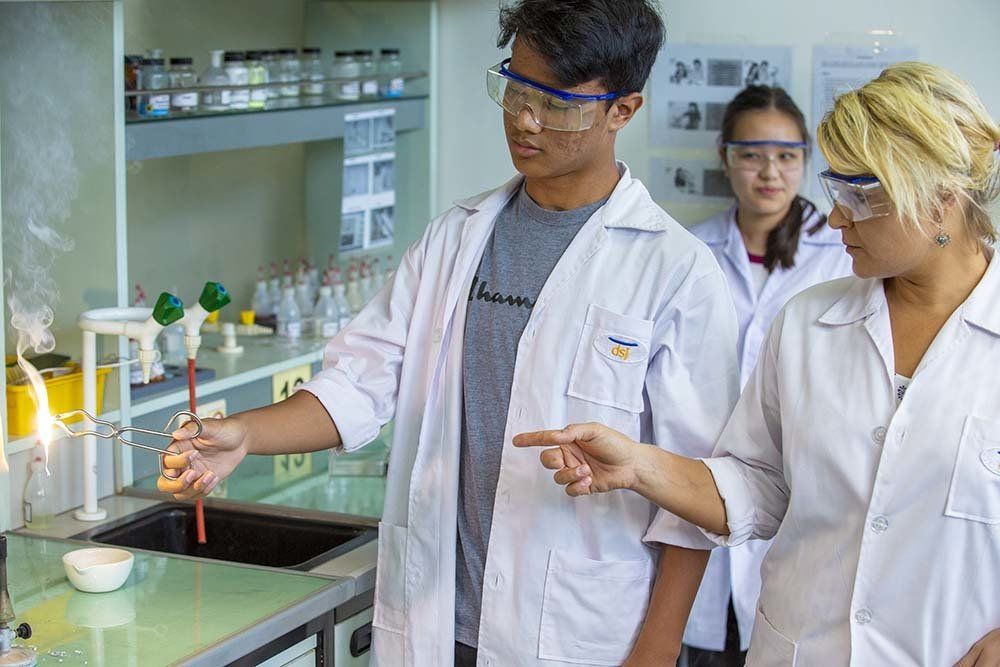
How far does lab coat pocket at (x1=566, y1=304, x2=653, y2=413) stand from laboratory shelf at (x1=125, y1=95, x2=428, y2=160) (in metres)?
1.12

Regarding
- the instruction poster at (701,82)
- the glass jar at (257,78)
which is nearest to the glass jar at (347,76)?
the glass jar at (257,78)

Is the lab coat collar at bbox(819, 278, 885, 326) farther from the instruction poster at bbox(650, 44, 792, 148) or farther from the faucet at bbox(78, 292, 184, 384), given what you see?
the instruction poster at bbox(650, 44, 792, 148)

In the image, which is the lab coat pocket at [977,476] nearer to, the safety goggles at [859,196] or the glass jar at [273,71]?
the safety goggles at [859,196]

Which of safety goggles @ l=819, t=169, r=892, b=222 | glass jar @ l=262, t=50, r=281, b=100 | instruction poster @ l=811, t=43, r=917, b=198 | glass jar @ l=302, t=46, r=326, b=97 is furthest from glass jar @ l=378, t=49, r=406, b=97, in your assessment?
safety goggles @ l=819, t=169, r=892, b=222

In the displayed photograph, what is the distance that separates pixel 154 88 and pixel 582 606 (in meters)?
1.50

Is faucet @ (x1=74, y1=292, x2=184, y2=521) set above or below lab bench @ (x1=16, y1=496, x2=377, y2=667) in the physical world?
above

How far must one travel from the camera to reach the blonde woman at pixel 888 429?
5.63 ft

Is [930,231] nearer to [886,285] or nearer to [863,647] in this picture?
[886,285]

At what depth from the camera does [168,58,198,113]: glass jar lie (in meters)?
2.84

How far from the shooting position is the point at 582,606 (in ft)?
6.60

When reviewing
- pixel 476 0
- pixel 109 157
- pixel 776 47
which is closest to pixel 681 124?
pixel 776 47

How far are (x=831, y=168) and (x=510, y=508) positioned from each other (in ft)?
2.31

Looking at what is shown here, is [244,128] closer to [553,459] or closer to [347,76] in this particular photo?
[347,76]

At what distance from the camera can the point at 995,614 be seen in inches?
67.7
